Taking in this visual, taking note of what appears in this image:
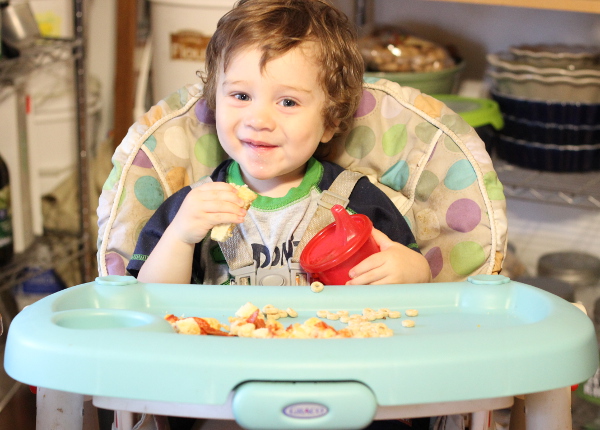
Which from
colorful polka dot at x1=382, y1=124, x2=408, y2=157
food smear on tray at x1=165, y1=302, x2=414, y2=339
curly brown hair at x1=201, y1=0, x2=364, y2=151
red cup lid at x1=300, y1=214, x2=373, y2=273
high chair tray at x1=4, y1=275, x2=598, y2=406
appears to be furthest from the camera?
colorful polka dot at x1=382, y1=124, x2=408, y2=157

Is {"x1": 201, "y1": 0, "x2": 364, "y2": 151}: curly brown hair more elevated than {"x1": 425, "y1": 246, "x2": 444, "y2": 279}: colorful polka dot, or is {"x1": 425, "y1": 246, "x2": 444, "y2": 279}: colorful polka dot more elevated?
{"x1": 201, "y1": 0, "x2": 364, "y2": 151}: curly brown hair

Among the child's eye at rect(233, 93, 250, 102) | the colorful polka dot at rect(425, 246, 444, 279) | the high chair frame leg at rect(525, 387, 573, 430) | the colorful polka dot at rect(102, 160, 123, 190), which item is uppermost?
the child's eye at rect(233, 93, 250, 102)

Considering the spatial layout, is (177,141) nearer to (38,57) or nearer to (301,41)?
(301,41)

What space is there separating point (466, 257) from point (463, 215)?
0.19 ft

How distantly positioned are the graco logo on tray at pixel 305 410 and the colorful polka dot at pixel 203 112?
2.00 feet

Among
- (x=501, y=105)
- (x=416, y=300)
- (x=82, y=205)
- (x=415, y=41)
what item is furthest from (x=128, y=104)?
(x=416, y=300)

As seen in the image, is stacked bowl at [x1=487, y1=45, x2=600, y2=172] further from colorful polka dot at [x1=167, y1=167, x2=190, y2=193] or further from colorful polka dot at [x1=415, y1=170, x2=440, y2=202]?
colorful polka dot at [x1=167, y1=167, x2=190, y2=193]

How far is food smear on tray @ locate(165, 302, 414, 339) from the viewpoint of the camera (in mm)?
734

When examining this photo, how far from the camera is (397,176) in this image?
112 cm

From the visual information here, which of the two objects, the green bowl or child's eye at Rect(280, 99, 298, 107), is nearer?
child's eye at Rect(280, 99, 298, 107)

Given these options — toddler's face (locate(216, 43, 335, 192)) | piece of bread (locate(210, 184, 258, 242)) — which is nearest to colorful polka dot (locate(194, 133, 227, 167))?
toddler's face (locate(216, 43, 335, 192))

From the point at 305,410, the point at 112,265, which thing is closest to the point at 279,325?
the point at 305,410

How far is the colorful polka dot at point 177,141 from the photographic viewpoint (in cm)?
111

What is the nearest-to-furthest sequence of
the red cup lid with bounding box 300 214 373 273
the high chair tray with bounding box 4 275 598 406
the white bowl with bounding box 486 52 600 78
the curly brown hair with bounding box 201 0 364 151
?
the high chair tray with bounding box 4 275 598 406 < the red cup lid with bounding box 300 214 373 273 < the curly brown hair with bounding box 201 0 364 151 < the white bowl with bounding box 486 52 600 78
